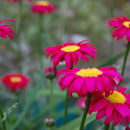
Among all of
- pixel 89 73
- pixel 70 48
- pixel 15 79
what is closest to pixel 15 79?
pixel 15 79

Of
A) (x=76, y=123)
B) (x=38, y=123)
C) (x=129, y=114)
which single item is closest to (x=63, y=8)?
(x=38, y=123)

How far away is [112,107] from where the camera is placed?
10.8 inches

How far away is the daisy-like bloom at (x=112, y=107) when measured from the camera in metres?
0.27

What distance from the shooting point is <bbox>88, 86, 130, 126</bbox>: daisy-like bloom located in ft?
0.88

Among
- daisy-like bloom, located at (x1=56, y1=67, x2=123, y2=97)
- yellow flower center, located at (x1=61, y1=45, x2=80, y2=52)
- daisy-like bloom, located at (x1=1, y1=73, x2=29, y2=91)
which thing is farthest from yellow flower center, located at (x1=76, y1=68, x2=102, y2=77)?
daisy-like bloom, located at (x1=1, y1=73, x2=29, y2=91)

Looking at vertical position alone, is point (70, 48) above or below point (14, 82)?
above

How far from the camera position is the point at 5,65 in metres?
1.39

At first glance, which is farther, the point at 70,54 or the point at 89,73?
the point at 70,54

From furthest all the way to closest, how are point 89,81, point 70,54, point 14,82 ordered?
1. point 14,82
2. point 70,54
3. point 89,81

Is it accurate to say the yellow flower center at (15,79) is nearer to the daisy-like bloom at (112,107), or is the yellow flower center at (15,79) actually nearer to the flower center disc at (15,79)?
the flower center disc at (15,79)

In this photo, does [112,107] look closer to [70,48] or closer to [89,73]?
[89,73]

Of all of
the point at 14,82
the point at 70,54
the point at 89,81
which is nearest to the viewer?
the point at 89,81

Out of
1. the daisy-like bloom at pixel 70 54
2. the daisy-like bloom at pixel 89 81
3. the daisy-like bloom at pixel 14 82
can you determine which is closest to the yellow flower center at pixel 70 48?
the daisy-like bloom at pixel 70 54

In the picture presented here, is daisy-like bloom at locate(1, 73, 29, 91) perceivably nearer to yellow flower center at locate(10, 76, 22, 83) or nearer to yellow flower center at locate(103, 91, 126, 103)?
yellow flower center at locate(10, 76, 22, 83)
